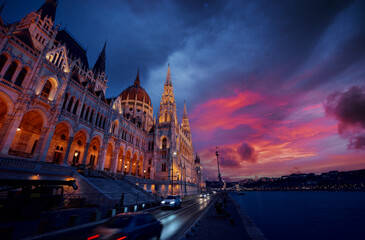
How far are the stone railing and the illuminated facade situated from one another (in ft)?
14.6

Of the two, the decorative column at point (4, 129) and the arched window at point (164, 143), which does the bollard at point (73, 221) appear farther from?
the arched window at point (164, 143)

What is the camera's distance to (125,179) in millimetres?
29625

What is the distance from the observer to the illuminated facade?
20.4 metres

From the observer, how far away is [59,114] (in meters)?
24.8

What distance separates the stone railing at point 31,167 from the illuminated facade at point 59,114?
175 inches

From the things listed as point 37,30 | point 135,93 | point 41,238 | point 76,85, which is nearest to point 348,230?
point 41,238

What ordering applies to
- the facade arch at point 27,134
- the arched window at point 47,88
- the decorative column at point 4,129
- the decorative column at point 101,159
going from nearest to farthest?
the decorative column at point 4,129, the arched window at point 47,88, the facade arch at point 27,134, the decorative column at point 101,159

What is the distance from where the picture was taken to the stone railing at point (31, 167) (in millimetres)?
14889

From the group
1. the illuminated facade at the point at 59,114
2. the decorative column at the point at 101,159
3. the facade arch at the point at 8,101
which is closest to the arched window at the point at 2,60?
the illuminated facade at the point at 59,114

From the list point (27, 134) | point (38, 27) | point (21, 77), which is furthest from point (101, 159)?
point (38, 27)

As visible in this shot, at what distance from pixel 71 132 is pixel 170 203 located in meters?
21.2

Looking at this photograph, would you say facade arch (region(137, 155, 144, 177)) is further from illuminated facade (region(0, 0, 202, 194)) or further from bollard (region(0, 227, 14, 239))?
bollard (region(0, 227, 14, 239))

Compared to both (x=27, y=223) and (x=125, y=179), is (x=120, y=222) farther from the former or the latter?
(x=125, y=179)

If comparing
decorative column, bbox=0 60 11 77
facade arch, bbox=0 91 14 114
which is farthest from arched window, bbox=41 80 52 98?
decorative column, bbox=0 60 11 77
